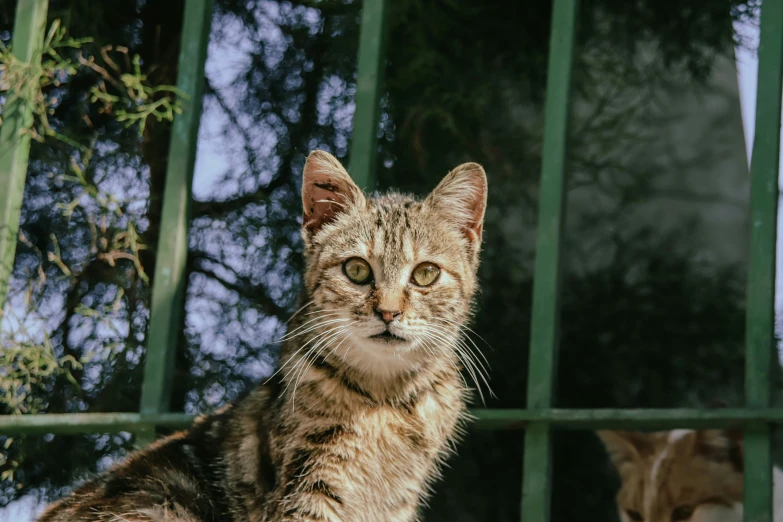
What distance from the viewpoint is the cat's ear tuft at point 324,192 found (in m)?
2.64

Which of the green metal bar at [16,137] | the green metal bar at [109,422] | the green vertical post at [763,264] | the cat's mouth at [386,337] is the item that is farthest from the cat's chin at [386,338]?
the green metal bar at [16,137]

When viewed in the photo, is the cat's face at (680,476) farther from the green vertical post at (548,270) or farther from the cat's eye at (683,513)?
the green vertical post at (548,270)

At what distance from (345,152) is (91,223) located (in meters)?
1.10

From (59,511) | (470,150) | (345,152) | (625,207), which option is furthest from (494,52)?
(59,511)

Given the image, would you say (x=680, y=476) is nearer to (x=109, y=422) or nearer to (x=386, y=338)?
(x=386, y=338)

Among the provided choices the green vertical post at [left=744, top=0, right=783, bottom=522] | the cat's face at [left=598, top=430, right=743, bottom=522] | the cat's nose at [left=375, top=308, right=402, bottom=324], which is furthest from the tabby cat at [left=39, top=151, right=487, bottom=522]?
the cat's face at [left=598, top=430, right=743, bottom=522]

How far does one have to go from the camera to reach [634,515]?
3684mm

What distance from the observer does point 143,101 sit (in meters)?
3.45

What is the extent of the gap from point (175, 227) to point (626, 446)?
193cm

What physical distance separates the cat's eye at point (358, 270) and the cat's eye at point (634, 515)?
1.70 m

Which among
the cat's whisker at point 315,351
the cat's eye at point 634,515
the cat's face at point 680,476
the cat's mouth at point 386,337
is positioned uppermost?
the cat's mouth at point 386,337

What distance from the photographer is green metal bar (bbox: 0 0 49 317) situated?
10.2ft

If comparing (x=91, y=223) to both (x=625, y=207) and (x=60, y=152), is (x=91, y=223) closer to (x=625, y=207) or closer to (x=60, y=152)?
(x=60, y=152)

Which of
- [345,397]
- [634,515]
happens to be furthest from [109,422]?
[634,515]
